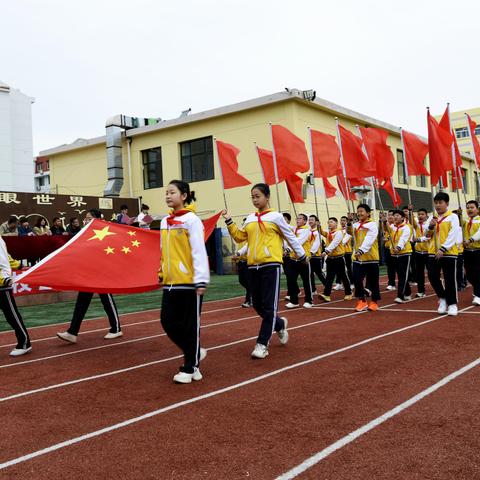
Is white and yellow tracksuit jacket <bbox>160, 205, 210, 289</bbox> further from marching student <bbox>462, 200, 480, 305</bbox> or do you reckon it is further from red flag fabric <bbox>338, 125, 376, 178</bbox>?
red flag fabric <bbox>338, 125, 376, 178</bbox>

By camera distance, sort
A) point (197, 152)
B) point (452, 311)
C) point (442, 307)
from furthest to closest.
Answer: point (197, 152) → point (442, 307) → point (452, 311)

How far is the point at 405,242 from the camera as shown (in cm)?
1168

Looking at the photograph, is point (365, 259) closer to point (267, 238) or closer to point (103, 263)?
point (267, 238)

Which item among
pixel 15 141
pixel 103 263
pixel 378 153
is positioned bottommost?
pixel 103 263

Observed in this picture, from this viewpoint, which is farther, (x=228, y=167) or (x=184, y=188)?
(x=228, y=167)

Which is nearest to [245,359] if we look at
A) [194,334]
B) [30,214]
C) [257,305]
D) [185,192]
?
[257,305]

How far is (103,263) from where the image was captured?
7.42 meters

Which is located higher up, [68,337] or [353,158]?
[353,158]

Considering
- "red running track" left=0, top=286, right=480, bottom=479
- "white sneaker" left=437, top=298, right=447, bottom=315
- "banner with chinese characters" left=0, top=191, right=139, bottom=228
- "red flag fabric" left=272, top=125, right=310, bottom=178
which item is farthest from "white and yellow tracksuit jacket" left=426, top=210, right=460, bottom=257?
"banner with chinese characters" left=0, top=191, right=139, bottom=228

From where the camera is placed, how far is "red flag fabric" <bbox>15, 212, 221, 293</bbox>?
6.98 meters

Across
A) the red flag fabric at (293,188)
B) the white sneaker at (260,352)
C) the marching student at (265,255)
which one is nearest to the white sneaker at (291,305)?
the red flag fabric at (293,188)

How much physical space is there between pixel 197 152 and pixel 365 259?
17512mm

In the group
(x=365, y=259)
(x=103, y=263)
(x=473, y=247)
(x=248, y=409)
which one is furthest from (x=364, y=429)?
(x=473, y=247)

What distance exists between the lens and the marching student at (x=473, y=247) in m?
10.1
